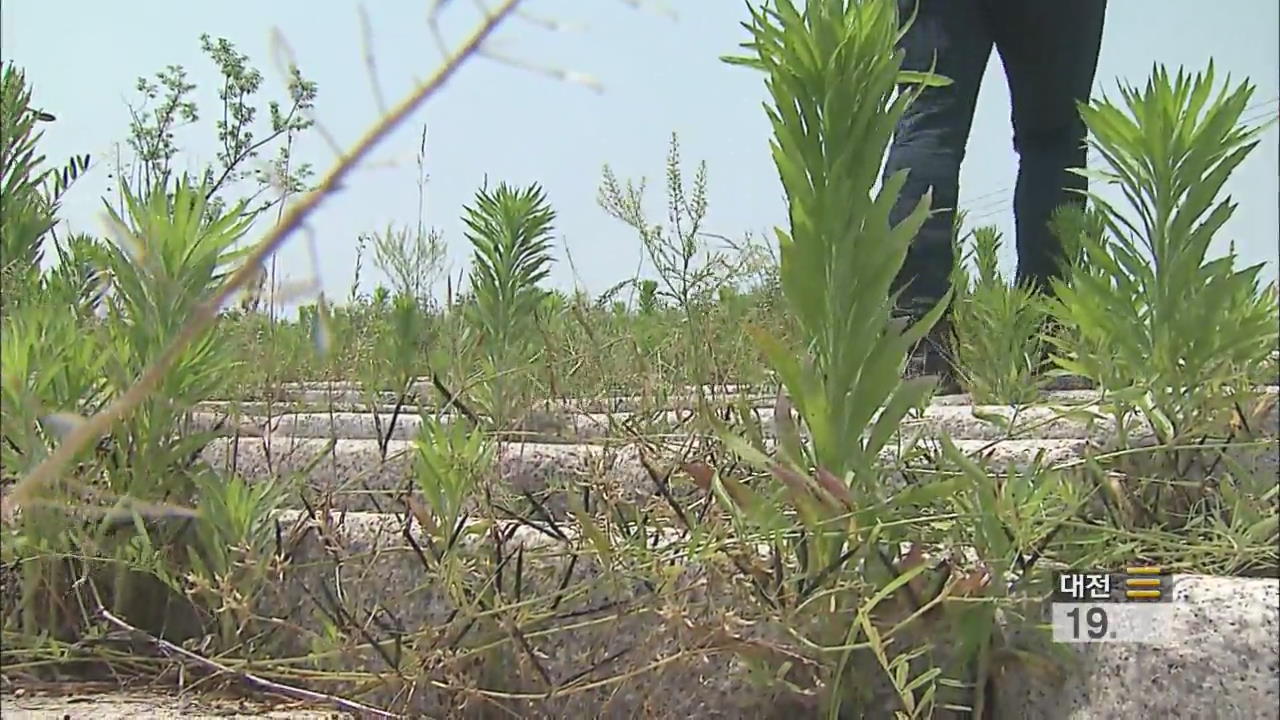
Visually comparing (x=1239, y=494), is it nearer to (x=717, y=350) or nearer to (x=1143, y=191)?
(x=1143, y=191)

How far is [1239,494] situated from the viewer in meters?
1.13

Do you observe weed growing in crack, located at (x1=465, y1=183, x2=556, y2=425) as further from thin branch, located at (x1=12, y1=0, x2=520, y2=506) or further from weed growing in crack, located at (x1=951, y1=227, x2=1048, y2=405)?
thin branch, located at (x1=12, y1=0, x2=520, y2=506)

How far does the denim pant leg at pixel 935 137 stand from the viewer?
2.12 meters

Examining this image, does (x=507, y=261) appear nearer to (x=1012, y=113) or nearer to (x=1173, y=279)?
(x=1012, y=113)

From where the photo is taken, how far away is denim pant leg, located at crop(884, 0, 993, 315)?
2115 millimetres

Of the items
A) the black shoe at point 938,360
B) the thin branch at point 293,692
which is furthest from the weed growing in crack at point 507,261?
the thin branch at point 293,692

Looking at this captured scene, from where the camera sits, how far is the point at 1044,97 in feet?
7.92

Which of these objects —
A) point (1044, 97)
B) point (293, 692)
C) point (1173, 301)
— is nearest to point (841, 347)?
point (1173, 301)

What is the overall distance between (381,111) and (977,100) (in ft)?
6.84

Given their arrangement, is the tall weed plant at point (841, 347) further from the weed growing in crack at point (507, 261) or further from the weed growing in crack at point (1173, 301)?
the weed growing in crack at point (507, 261)

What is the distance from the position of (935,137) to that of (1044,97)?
46 cm

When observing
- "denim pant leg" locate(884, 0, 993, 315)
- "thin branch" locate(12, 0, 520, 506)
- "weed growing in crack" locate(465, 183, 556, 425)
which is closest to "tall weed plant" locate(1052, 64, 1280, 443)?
"denim pant leg" locate(884, 0, 993, 315)

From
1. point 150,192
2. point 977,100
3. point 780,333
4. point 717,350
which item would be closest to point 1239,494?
point 780,333

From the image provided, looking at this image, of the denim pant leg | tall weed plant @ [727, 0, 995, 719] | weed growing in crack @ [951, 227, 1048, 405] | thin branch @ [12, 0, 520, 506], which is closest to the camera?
thin branch @ [12, 0, 520, 506]
